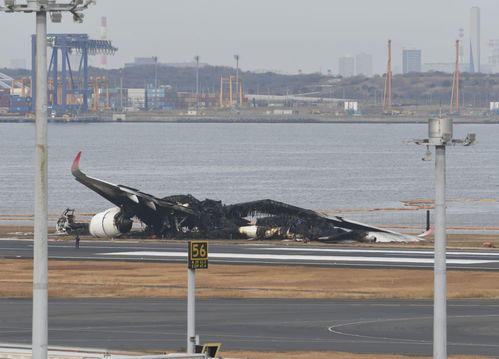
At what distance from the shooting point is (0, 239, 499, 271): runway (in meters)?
76.4

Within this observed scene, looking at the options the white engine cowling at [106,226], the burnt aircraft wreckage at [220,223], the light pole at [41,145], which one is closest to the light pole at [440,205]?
the light pole at [41,145]

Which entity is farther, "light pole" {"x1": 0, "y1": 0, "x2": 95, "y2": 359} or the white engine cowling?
the white engine cowling

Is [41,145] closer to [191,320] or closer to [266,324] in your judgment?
[191,320]

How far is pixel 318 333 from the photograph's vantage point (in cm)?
4669

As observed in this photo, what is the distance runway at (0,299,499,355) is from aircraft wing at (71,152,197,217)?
32.4m

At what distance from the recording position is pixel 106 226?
95562 mm

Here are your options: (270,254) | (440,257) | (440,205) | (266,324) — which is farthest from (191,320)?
(270,254)

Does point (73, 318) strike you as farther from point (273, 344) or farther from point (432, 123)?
point (432, 123)

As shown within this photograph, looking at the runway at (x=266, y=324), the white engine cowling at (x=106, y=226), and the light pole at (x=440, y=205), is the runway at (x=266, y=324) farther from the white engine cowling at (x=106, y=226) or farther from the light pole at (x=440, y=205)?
the white engine cowling at (x=106, y=226)

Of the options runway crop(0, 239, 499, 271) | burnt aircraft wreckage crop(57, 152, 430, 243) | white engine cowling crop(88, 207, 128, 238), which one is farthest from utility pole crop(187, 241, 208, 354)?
white engine cowling crop(88, 207, 128, 238)

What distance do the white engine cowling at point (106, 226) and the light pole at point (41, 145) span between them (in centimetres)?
6614

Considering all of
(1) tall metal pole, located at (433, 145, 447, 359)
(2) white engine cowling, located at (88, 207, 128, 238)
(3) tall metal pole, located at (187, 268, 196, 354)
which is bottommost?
(2) white engine cowling, located at (88, 207, 128, 238)

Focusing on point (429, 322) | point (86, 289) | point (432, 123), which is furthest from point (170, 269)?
point (432, 123)

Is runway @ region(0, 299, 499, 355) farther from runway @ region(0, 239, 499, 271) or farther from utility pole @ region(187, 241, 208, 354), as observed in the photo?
runway @ region(0, 239, 499, 271)
